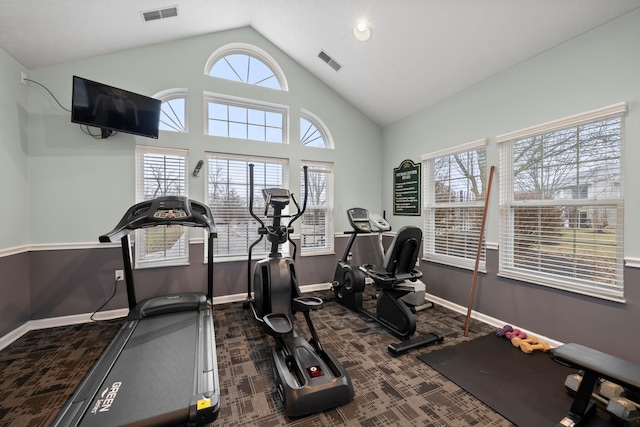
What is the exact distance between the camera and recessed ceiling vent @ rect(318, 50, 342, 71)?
12.3 feet

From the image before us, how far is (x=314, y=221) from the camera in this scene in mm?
4453

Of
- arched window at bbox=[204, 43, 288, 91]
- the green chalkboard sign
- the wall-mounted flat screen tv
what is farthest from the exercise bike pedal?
arched window at bbox=[204, 43, 288, 91]

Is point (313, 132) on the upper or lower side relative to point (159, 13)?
lower

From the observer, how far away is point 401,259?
2.82 meters

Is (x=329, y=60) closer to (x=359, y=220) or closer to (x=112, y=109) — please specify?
(x=359, y=220)

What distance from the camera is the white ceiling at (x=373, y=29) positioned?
2371mm

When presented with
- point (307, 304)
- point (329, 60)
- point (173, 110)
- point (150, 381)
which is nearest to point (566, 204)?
point (307, 304)

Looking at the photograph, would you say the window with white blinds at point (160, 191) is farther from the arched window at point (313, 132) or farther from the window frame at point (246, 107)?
the arched window at point (313, 132)

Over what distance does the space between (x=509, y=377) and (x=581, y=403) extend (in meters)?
0.54

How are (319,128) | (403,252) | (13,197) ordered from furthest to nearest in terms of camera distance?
(319,128) → (403,252) → (13,197)

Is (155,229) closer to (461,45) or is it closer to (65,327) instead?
(65,327)

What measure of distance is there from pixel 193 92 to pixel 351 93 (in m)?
2.47

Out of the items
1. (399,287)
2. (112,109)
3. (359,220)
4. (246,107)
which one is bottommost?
(399,287)

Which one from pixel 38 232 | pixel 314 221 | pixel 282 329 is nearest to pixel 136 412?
pixel 282 329
